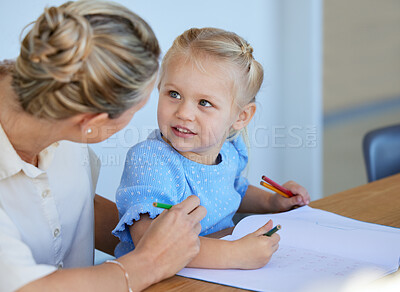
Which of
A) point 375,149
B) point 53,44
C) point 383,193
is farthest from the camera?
point 375,149

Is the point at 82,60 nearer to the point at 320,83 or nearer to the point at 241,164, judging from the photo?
the point at 241,164

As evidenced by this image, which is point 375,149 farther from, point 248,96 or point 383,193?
point 248,96

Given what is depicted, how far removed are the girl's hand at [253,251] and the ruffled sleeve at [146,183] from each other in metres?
0.17

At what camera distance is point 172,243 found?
34.0 inches

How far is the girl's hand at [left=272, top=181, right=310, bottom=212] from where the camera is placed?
135 centimetres

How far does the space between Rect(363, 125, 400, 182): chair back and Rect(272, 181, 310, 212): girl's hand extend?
655 millimetres

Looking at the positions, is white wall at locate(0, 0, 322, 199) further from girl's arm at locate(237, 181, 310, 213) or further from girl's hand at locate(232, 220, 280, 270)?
girl's hand at locate(232, 220, 280, 270)

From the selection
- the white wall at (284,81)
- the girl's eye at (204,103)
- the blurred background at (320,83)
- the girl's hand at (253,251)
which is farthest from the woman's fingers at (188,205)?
the blurred background at (320,83)

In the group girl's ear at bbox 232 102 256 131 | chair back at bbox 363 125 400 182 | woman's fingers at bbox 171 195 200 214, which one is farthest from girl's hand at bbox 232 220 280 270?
chair back at bbox 363 125 400 182

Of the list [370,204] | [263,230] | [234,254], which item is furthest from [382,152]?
[234,254]

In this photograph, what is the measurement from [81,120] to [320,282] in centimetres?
48

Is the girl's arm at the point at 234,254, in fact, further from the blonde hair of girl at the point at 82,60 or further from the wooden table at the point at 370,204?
the blonde hair of girl at the point at 82,60

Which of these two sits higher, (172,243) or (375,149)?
(172,243)

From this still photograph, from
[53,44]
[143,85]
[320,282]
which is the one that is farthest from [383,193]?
[53,44]
